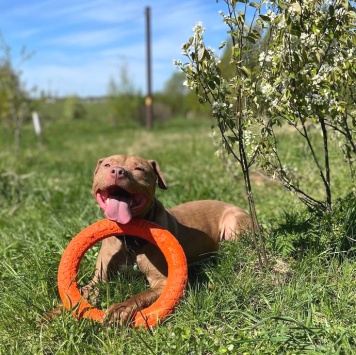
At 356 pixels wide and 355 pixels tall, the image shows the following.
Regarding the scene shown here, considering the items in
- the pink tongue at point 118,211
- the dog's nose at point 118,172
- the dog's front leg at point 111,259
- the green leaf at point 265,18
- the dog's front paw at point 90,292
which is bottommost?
the dog's front paw at point 90,292

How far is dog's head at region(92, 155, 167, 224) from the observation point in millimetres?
3201

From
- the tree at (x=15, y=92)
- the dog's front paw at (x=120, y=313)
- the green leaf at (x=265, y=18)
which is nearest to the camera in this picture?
the green leaf at (x=265, y=18)

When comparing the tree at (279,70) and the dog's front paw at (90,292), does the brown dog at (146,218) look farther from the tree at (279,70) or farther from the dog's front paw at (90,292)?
the tree at (279,70)

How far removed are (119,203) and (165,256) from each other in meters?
0.46

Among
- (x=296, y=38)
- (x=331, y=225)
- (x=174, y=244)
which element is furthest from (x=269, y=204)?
(x=296, y=38)

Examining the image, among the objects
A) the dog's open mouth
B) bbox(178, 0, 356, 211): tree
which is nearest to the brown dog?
the dog's open mouth

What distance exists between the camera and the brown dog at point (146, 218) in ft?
10.6

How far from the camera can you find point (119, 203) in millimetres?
3297

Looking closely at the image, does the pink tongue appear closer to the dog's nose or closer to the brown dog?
the brown dog

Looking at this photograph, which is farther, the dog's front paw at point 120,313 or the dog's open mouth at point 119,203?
the dog's open mouth at point 119,203

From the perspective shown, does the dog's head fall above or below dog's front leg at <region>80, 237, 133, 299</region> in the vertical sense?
above

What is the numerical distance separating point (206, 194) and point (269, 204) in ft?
2.76

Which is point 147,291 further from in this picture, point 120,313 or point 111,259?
point 111,259

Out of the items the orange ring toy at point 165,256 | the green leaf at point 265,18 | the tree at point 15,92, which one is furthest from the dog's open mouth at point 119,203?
the tree at point 15,92
